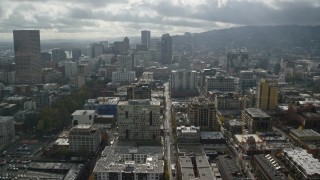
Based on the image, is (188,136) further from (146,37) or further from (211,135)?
(146,37)

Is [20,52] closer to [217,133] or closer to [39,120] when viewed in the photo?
[39,120]

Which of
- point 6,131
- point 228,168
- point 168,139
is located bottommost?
point 168,139

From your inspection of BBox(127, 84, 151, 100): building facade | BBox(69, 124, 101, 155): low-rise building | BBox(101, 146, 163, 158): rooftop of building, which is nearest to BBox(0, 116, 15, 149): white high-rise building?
BBox(69, 124, 101, 155): low-rise building

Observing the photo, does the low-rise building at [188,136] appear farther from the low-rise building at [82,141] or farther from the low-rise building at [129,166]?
the low-rise building at [82,141]

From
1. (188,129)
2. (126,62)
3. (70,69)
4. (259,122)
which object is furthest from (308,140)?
(126,62)

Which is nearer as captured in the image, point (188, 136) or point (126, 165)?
point (126, 165)

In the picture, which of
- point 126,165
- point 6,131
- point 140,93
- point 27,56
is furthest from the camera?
point 27,56

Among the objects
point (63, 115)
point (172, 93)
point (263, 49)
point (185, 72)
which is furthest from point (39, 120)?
point (263, 49)
